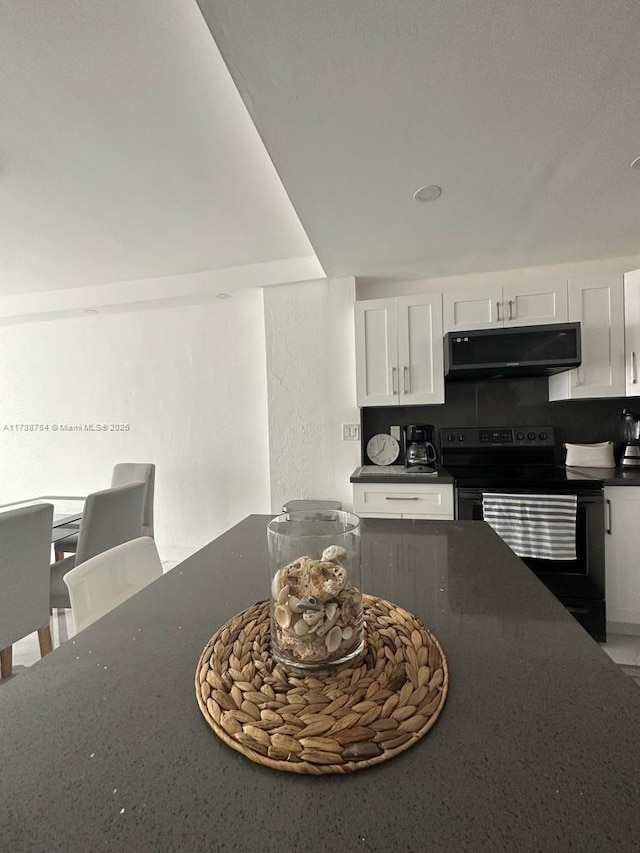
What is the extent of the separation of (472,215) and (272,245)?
135cm

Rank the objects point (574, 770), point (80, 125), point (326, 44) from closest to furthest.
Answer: point (574, 770) → point (326, 44) → point (80, 125)

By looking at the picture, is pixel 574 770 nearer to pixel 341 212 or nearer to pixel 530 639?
pixel 530 639

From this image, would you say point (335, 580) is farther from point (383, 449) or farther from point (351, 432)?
→ point (383, 449)

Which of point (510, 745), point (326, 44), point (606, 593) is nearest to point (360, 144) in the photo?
point (326, 44)

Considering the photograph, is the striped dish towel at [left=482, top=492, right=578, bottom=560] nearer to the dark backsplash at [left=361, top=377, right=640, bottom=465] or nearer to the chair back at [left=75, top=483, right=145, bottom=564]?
Answer: the dark backsplash at [left=361, top=377, right=640, bottom=465]

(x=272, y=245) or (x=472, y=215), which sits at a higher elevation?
(x=272, y=245)

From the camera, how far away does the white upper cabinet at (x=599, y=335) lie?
2357mm

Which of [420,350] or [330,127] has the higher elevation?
[330,127]

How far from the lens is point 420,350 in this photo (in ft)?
8.75

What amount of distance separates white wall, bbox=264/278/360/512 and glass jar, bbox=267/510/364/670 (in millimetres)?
2220

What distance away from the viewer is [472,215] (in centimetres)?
203

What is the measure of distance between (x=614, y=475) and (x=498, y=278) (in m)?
1.56

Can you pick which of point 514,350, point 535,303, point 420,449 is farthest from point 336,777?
point 535,303

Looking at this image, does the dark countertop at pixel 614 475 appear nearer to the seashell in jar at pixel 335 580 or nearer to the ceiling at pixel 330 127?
the ceiling at pixel 330 127
